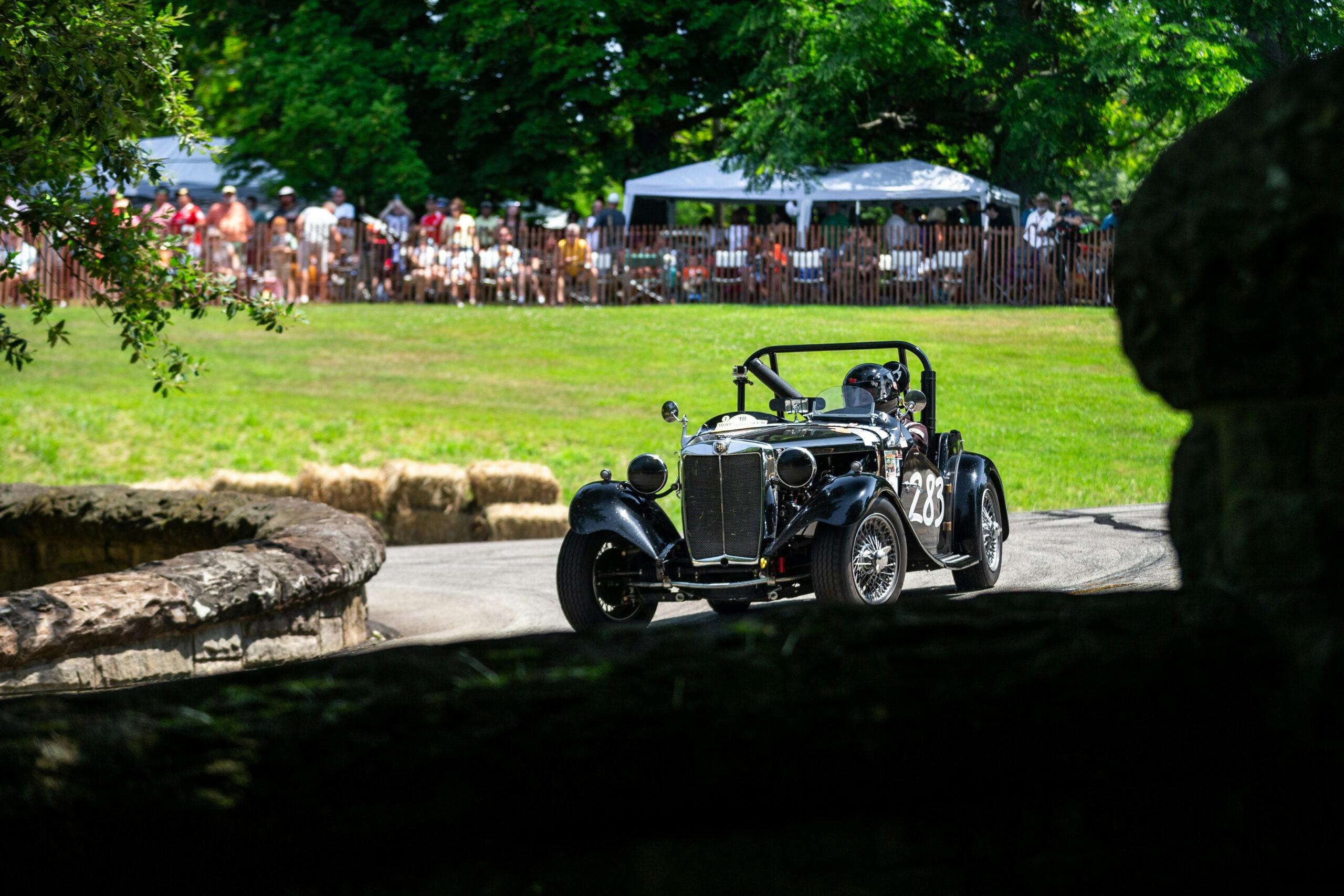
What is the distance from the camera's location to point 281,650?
747 centimetres

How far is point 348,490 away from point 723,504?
22.7ft

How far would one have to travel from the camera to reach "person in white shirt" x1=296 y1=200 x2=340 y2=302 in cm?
2848

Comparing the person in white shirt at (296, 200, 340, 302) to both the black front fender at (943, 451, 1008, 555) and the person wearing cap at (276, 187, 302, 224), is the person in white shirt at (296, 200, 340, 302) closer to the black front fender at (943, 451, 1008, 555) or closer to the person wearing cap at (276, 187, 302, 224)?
the person wearing cap at (276, 187, 302, 224)

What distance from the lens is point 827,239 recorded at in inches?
1091

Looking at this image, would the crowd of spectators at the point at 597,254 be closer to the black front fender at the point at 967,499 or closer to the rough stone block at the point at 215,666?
the black front fender at the point at 967,499

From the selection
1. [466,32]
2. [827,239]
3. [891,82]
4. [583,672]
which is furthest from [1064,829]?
[466,32]

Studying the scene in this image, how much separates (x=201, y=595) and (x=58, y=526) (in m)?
2.78

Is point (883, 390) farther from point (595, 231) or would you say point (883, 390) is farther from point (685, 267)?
point (595, 231)

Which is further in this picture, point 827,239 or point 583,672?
point 827,239

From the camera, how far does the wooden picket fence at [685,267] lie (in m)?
27.3

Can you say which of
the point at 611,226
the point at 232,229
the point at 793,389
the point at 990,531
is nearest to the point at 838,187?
the point at 611,226

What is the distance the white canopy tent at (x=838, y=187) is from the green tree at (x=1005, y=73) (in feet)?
1.54

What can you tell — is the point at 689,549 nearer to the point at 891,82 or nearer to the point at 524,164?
the point at 891,82

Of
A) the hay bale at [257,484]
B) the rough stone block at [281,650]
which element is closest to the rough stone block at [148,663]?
the rough stone block at [281,650]
